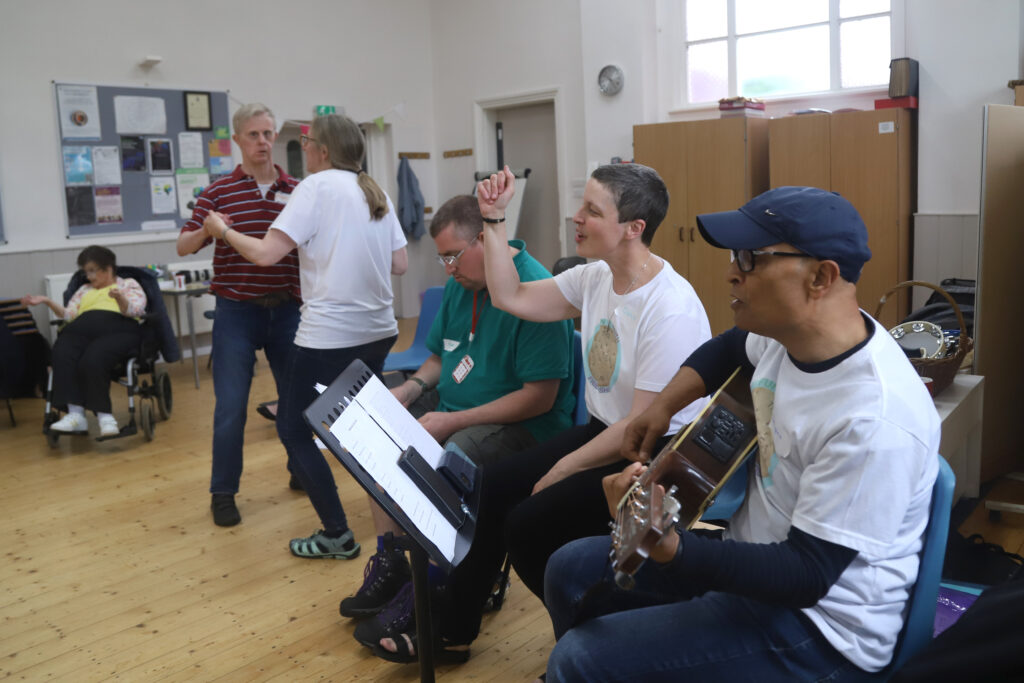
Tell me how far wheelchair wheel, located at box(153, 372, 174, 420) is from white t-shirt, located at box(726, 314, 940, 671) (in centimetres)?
430

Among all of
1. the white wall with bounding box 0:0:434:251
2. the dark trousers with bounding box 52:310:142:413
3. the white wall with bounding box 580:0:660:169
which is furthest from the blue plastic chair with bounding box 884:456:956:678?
the white wall with bounding box 0:0:434:251

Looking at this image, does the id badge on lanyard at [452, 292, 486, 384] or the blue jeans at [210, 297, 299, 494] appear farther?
the blue jeans at [210, 297, 299, 494]

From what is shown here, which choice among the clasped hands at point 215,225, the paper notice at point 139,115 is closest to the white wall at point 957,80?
the clasped hands at point 215,225

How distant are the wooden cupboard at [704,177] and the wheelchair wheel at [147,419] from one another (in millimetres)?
3768

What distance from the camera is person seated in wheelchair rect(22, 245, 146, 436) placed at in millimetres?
4484

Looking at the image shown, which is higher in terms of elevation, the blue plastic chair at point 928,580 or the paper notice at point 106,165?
the paper notice at point 106,165

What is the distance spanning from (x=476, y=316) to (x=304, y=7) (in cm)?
637

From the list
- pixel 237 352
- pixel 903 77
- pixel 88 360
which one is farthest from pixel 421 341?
pixel 903 77

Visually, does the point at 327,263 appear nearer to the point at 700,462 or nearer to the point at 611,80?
the point at 700,462

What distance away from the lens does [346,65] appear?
8.13 meters

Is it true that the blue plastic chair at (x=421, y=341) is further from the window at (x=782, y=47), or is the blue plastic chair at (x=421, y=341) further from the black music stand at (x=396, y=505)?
the window at (x=782, y=47)

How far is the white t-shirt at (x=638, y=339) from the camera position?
6.14ft

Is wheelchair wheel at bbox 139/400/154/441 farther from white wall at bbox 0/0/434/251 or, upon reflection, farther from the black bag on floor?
the black bag on floor

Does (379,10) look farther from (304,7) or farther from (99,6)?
(99,6)
